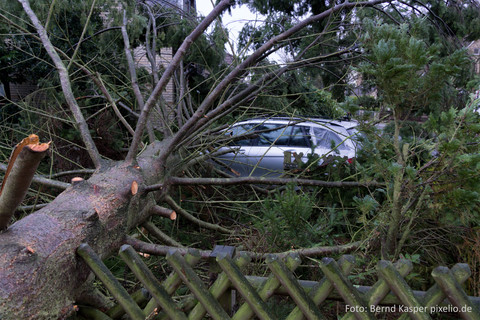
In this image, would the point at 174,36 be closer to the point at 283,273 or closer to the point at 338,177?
the point at 338,177

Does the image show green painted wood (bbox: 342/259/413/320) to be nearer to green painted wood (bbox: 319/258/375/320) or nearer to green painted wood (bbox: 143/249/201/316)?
green painted wood (bbox: 319/258/375/320)

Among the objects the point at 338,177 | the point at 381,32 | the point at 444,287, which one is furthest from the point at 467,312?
the point at 338,177

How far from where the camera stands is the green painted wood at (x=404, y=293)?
1.45m

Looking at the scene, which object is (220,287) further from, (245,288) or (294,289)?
(294,289)

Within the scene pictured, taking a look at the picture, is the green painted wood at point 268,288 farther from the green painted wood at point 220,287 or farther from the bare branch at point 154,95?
the bare branch at point 154,95

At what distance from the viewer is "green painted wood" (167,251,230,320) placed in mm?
1604

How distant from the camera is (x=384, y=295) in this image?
4.94 ft

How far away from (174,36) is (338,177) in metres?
3.87

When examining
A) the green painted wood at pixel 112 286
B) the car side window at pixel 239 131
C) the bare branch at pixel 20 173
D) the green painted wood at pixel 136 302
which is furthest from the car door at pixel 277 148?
the bare branch at pixel 20 173

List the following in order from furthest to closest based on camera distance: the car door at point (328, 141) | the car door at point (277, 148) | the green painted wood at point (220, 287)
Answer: the car door at point (277, 148), the car door at point (328, 141), the green painted wood at point (220, 287)

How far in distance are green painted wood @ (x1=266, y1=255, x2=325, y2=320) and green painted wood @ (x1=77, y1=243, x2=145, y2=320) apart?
71cm

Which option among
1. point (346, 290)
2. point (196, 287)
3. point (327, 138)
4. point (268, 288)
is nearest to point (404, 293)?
point (346, 290)

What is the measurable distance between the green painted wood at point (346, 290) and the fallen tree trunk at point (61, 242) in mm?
1248

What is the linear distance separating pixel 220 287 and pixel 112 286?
0.54 meters
